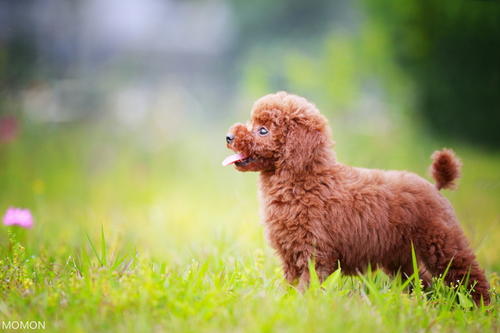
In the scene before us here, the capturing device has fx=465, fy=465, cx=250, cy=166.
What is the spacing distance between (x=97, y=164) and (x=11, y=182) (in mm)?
→ 1383

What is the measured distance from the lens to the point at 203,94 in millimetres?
11531

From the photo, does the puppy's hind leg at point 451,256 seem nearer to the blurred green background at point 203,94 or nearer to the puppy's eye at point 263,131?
the puppy's eye at point 263,131

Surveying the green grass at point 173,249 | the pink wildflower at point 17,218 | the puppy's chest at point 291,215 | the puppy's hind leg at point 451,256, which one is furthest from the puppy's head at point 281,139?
the pink wildflower at point 17,218

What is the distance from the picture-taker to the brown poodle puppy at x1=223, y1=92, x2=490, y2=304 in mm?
2727

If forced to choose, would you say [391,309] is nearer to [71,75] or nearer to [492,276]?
[492,276]

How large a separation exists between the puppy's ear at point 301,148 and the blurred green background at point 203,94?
206 cm

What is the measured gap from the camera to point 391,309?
96.3 inches

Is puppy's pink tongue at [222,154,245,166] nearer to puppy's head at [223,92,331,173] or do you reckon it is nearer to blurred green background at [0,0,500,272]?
puppy's head at [223,92,331,173]

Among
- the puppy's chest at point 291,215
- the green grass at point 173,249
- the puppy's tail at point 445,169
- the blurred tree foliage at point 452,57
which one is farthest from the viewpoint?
the blurred tree foliage at point 452,57

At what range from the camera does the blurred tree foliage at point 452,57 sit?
27.5 feet

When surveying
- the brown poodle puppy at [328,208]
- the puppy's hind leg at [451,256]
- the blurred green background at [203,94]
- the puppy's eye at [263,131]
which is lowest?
the puppy's hind leg at [451,256]

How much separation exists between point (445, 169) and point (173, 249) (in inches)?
98.0

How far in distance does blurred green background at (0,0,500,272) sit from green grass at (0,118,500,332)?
0.05 m

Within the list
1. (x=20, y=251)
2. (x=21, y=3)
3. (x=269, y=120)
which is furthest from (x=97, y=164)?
(x=269, y=120)
